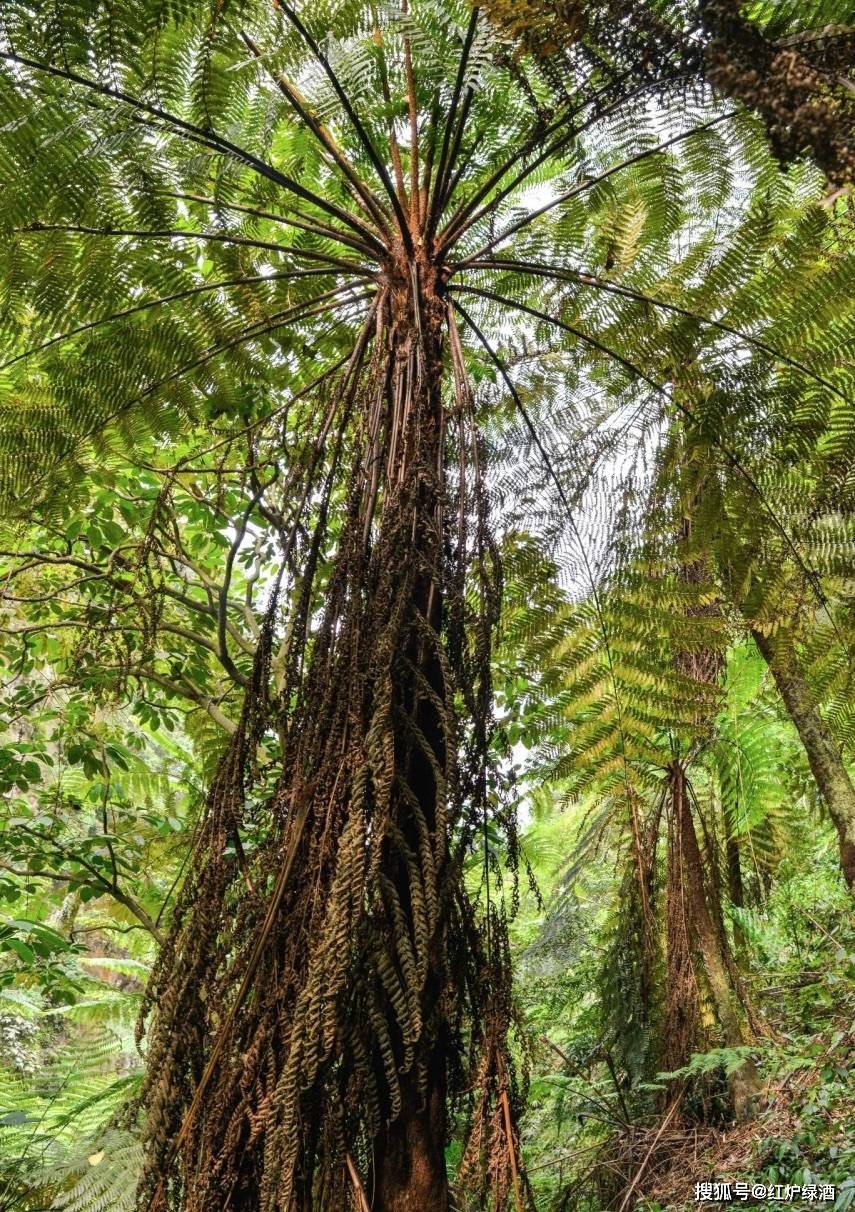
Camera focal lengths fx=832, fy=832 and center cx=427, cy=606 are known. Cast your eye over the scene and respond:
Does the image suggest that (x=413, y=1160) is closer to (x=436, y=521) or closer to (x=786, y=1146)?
(x=436, y=521)

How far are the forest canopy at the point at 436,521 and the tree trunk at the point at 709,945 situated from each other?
0.05 ft

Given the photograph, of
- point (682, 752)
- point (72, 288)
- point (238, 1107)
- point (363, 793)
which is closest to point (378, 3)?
point (72, 288)

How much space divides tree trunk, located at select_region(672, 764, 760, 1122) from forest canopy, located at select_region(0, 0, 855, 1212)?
0.6 inches

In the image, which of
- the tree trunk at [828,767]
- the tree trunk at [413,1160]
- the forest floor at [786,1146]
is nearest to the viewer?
the tree trunk at [413,1160]

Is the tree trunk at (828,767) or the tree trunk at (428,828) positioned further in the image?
the tree trunk at (828,767)

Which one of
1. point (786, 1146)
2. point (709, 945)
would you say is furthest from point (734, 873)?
point (786, 1146)

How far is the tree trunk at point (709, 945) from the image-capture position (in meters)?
2.90

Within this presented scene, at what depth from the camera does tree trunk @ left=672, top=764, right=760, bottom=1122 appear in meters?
2.90

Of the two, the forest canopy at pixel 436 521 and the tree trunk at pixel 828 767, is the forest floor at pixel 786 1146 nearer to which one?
the forest canopy at pixel 436 521

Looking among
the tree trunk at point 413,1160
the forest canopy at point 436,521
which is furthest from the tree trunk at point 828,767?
the tree trunk at point 413,1160

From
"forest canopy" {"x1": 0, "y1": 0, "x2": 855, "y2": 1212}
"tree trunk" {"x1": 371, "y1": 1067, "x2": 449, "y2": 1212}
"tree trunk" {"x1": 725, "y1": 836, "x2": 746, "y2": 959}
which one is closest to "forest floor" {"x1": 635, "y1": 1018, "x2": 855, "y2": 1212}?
"forest canopy" {"x1": 0, "y1": 0, "x2": 855, "y2": 1212}

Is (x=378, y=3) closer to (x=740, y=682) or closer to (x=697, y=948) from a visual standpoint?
(x=740, y=682)

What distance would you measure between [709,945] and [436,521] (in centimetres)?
231

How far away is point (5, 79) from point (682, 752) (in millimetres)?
2757
